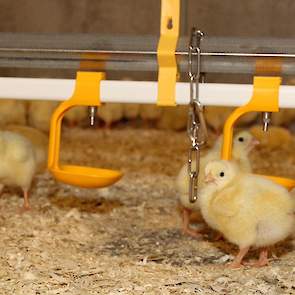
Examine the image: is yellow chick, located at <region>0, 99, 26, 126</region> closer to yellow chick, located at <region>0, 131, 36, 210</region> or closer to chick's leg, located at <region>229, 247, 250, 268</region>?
yellow chick, located at <region>0, 131, 36, 210</region>

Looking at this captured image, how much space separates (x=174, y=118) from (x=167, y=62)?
249 cm

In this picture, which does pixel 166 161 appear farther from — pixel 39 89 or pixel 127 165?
pixel 39 89

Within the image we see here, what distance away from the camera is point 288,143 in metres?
4.23

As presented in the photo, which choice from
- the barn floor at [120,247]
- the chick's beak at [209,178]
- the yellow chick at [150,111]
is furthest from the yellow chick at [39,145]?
the yellow chick at [150,111]

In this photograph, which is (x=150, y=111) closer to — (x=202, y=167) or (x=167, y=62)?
(x=202, y=167)

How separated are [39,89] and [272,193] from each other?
2.58 ft

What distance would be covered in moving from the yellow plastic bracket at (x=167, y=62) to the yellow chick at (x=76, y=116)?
2.54 m

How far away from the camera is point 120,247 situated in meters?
2.50

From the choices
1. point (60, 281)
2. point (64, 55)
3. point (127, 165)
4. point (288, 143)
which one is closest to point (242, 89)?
point (64, 55)

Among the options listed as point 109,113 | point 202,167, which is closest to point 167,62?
point 202,167

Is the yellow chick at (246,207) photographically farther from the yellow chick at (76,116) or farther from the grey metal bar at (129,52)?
the yellow chick at (76,116)

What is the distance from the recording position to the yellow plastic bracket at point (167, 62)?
204 cm

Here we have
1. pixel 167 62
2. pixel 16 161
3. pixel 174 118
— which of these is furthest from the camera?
pixel 174 118

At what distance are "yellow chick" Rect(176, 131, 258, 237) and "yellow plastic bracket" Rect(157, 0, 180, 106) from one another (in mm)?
509
